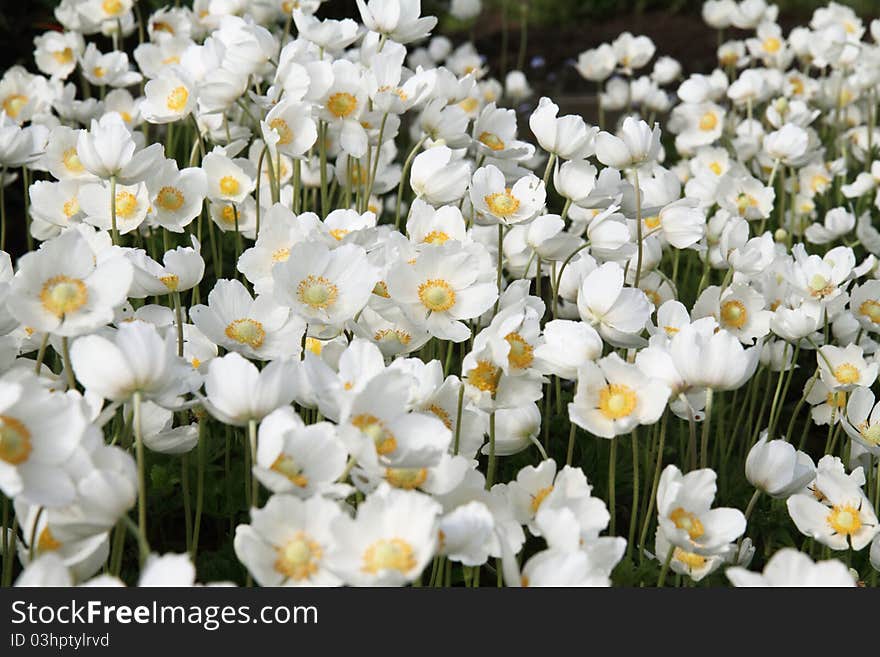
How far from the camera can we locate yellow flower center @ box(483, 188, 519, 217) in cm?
197

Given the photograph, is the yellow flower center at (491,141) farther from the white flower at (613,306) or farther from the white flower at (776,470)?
the white flower at (776,470)

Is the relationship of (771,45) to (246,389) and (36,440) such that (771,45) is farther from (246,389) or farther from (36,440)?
(36,440)

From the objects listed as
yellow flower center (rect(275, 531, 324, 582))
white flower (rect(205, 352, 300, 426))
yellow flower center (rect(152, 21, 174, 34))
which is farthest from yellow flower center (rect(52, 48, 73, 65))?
yellow flower center (rect(275, 531, 324, 582))

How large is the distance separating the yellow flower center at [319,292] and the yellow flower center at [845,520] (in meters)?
0.85

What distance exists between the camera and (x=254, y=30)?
2213 millimetres

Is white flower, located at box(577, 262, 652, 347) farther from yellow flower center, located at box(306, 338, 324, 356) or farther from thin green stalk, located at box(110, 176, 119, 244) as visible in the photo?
thin green stalk, located at box(110, 176, 119, 244)

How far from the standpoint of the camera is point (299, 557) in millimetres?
1187

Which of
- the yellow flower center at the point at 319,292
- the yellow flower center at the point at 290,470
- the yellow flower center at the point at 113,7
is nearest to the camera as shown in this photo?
the yellow flower center at the point at 290,470

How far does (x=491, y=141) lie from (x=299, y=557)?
1290mm

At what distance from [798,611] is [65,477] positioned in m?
0.78

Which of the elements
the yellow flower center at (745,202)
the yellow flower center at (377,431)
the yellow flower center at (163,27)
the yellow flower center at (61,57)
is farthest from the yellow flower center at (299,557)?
the yellow flower center at (61,57)

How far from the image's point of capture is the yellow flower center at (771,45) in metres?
4.16

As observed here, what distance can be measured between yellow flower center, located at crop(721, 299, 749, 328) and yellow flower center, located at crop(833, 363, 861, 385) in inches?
7.8

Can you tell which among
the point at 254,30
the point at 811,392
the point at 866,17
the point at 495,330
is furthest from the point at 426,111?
the point at 866,17
